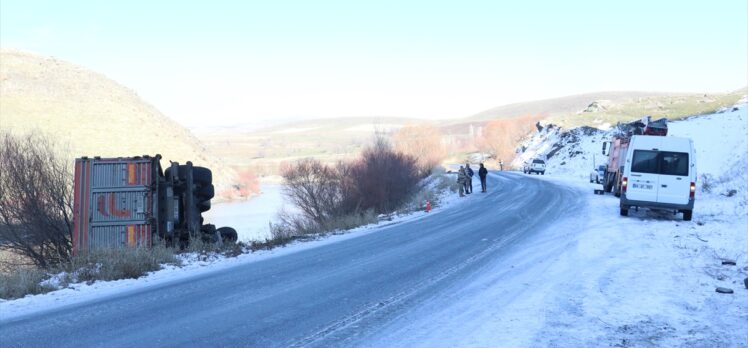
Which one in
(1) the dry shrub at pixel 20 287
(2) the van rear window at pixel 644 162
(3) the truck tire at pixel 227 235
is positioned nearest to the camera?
(1) the dry shrub at pixel 20 287

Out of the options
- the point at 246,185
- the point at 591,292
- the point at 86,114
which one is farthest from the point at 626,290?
Answer: the point at 246,185

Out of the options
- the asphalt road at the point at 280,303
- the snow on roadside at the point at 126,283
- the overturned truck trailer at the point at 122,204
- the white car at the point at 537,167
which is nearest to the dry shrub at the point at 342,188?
the overturned truck trailer at the point at 122,204

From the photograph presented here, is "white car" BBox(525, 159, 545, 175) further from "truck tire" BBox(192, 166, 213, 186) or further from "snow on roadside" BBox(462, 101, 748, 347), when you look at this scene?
"truck tire" BBox(192, 166, 213, 186)

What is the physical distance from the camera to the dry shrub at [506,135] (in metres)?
115

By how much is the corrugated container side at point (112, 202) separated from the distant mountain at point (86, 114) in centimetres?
4479

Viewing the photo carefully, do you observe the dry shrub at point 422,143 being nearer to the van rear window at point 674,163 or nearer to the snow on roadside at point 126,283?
the van rear window at point 674,163

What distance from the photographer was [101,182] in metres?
14.3

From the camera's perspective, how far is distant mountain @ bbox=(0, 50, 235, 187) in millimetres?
61719

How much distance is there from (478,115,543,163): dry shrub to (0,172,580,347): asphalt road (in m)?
103

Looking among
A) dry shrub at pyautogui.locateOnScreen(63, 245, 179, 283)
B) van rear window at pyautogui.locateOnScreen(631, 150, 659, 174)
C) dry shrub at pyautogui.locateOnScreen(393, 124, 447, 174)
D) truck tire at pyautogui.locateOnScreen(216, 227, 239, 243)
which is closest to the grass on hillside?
dry shrub at pyautogui.locateOnScreen(393, 124, 447, 174)

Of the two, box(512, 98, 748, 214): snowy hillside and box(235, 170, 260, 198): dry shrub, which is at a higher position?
box(512, 98, 748, 214): snowy hillside

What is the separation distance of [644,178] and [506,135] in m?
102

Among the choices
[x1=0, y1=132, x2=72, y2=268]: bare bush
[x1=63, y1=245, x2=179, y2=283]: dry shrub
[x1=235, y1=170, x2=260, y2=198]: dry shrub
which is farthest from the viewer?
[x1=235, y1=170, x2=260, y2=198]: dry shrub

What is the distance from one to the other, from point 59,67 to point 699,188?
84213mm
